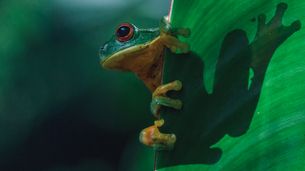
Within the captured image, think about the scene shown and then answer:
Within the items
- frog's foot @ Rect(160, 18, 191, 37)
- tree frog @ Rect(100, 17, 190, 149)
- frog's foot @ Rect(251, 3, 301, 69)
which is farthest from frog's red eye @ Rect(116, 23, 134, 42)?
frog's foot @ Rect(251, 3, 301, 69)

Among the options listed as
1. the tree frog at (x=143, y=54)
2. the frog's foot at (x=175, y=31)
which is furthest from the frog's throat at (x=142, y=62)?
the frog's foot at (x=175, y=31)

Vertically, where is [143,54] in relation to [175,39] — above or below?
above

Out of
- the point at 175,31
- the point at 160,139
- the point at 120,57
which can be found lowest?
the point at 160,139

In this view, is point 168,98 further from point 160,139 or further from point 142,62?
point 142,62

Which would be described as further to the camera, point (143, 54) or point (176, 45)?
point (143, 54)

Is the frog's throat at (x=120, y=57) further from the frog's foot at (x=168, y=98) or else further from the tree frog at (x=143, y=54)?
the frog's foot at (x=168, y=98)

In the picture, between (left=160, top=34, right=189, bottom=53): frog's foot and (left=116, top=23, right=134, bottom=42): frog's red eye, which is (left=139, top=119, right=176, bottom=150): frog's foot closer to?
(left=160, top=34, right=189, bottom=53): frog's foot

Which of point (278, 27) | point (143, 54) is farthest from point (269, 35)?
point (143, 54)

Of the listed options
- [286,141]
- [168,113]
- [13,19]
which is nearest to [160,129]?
[168,113]
